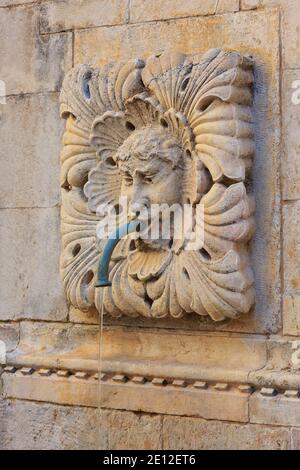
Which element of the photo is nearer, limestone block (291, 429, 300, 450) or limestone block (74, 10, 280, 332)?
limestone block (291, 429, 300, 450)

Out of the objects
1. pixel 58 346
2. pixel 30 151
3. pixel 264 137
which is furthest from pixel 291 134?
pixel 58 346

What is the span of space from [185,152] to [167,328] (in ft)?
2.28

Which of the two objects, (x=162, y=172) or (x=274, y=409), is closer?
(x=274, y=409)

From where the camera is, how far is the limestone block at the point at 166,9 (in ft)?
11.8

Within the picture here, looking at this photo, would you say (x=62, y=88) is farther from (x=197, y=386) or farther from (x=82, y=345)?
(x=197, y=386)

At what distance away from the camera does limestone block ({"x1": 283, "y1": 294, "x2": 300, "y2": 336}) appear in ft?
11.0

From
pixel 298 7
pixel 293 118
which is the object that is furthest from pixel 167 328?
pixel 298 7

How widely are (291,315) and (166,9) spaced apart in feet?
4.32

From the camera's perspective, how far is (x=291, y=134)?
3.38m

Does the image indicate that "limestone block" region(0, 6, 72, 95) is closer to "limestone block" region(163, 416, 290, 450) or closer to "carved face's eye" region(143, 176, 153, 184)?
"carved face's eye" region(143, 176, 153, 184)

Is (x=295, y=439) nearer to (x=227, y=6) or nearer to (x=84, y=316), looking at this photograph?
(x=84, y=316)

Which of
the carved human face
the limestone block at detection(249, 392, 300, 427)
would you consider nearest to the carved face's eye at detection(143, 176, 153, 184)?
the carved human face

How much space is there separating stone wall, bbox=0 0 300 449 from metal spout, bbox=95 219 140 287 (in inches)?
13.6

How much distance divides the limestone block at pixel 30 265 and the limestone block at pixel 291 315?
3.33 ft
